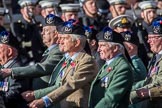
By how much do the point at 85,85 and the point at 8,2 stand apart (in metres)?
7.28

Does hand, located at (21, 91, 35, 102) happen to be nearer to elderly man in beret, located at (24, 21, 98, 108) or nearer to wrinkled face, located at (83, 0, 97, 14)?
elderly man in beret, located at (24, 21, 98, 108)

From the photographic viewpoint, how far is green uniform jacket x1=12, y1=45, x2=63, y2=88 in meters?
9.67

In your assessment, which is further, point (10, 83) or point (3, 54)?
Result: point (3, 54)

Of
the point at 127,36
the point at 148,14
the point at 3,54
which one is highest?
the point at 3,54

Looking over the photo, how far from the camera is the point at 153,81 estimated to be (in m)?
9.03

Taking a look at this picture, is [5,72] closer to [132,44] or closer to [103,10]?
[132,44]

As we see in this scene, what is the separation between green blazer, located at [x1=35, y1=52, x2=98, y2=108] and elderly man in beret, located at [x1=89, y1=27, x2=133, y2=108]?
12 centimetres

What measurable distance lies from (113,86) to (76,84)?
1.57 feet

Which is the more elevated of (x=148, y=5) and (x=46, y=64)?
(x=46, y=64)

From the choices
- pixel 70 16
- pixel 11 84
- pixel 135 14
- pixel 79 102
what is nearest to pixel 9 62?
pixel 11 84

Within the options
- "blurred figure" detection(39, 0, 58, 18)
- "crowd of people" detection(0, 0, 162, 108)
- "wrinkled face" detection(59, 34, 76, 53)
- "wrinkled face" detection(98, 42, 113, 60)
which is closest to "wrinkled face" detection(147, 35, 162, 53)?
"crowd of people" detection(0, 0, 162, 108)

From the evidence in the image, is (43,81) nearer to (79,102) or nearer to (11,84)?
(11,84)

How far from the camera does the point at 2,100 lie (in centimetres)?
933

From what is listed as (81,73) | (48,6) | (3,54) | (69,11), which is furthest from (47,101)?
(48,6)
